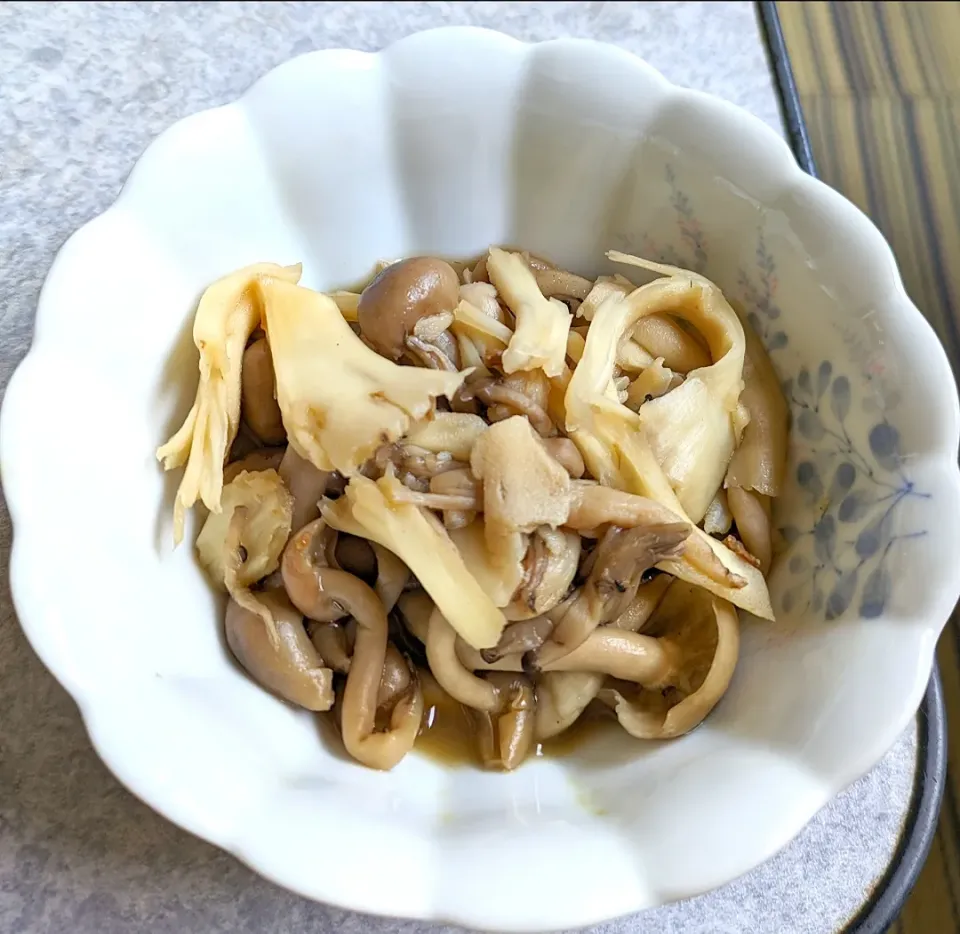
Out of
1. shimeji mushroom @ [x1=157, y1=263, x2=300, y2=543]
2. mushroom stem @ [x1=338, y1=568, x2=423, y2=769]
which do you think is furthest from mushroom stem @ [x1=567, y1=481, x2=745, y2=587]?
shimeji mushroom @ [x1=157, y1=263, x2=300, y2=543]

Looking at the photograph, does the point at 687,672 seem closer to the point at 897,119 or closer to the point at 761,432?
the point at 761,432

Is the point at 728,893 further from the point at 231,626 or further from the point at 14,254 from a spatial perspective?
the point at 14,254

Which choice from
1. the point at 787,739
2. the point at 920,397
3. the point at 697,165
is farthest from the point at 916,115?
the point at 787,739

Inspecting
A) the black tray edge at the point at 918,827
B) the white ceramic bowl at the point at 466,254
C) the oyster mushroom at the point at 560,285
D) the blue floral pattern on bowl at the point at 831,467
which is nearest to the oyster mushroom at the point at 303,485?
the white ceramic bowl at the point at 466,254

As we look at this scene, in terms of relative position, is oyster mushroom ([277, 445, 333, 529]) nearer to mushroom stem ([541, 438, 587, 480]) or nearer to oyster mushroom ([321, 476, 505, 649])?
oyster mushroom ([321, 476, 505, 649])

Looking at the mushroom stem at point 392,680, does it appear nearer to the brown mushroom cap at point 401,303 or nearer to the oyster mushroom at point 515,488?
the oyster mushroom at point 515,488
